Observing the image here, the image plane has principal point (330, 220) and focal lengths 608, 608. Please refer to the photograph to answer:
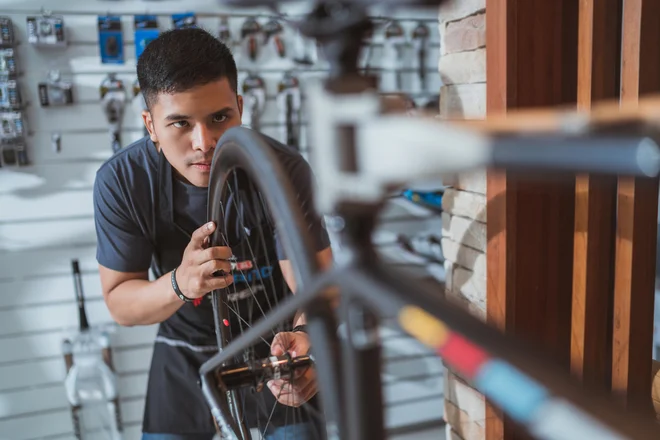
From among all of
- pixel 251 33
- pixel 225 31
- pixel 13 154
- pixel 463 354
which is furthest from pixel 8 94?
pixel 463 354

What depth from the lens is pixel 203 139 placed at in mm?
1083

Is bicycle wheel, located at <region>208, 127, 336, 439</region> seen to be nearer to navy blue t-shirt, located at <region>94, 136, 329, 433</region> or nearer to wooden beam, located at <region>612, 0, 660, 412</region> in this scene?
navy blue t-shirt, located at <region>94, 136, 329, 433</region>

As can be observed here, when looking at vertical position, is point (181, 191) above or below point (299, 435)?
above

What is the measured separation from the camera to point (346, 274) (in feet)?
1.59

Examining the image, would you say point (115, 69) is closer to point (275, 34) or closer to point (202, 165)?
point (275, 34)

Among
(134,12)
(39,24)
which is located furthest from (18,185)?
(134,12)

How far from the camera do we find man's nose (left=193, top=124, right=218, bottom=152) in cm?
108

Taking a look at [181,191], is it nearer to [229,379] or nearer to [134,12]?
[229,379]

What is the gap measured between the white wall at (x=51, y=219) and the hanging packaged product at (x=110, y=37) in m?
0.04

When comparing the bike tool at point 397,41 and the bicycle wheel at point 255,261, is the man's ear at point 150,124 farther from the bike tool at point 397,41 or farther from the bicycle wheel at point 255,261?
the bike tool at point 397,41

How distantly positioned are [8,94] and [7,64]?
113mm

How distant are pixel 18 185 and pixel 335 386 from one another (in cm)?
234

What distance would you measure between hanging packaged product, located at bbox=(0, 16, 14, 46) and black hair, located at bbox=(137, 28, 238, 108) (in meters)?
1.47

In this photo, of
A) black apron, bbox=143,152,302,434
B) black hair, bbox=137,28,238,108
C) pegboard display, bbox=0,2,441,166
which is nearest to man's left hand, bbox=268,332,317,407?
black apron, bbox=143,152,302,434
